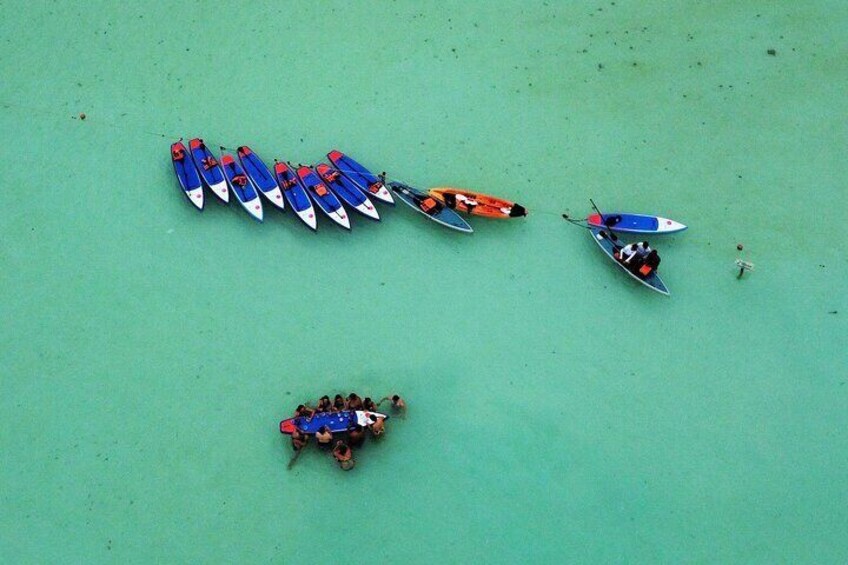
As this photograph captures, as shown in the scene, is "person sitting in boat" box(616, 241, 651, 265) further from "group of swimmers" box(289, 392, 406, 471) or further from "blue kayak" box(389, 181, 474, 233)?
"group of swimmers" box(289, 392, 406, 471)

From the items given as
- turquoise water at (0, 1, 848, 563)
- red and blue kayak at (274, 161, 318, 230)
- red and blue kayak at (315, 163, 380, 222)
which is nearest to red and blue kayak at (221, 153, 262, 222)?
turquoise water at (0, 1, 848, 563)

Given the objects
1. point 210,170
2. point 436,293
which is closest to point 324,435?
point 436,293

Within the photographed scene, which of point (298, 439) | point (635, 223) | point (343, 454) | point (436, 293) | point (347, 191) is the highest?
point (347, 191)

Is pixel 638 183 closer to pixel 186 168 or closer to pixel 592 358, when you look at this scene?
pixel 592 358

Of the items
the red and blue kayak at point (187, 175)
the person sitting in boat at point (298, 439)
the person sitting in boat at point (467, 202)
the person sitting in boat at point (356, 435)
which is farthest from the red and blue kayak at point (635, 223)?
the red and blue kayak at point (187, 175)

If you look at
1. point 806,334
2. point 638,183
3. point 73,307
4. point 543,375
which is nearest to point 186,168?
point 73,307

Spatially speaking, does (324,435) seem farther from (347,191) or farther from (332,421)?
(347,191)
